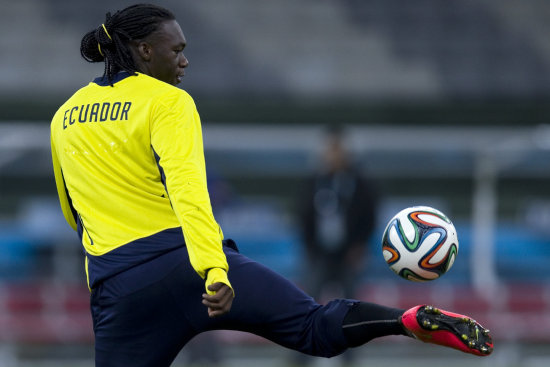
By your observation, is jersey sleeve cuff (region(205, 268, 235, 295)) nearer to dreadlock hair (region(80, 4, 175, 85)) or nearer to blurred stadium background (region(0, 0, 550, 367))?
dreadlock hair (region(80, 4, 175, 85))

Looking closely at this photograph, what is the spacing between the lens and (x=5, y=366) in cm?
1009

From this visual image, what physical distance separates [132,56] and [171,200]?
0.75 m

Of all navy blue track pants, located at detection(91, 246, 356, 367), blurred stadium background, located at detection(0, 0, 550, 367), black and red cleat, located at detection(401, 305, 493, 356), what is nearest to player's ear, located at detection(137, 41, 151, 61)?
navy blue track pants, located at detection(91, 246, 356, 367)

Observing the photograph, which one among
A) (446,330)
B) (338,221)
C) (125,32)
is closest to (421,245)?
(446,330)

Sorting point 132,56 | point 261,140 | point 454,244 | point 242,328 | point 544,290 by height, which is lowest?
point 544,290

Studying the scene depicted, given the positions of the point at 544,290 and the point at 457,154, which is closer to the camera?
the point at 544,290

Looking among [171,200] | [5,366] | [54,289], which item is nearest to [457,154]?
[54,289]

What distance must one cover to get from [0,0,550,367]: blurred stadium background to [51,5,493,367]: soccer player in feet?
22.8

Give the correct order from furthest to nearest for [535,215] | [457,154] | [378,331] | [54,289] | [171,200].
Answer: [535,215] → [457,154] → [54,289] → [378,331] → [171,200]

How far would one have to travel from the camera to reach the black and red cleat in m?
4.02

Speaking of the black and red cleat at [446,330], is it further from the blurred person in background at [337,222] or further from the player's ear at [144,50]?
the blurred person in background at [337,222]

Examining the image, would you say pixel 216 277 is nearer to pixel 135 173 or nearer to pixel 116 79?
pixel 135 173

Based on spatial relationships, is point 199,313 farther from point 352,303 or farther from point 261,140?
point 261,140

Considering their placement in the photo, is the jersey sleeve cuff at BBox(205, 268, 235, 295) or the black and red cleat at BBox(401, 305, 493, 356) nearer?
the jersey sleeve cuff at BBox(205, 268, 235, 295)
